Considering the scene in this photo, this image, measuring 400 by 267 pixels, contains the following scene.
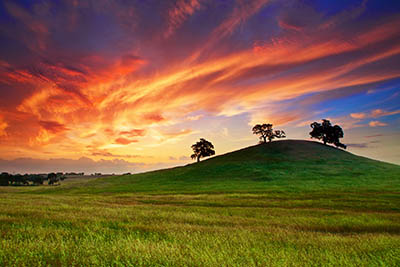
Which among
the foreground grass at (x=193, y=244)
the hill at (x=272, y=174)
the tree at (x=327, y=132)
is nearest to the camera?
the foreground grass at (x=193, y=244)

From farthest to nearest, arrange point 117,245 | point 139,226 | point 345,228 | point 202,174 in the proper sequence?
point 202,174, point 345,228, point 139,226, point 117,245

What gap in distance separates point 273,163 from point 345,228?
2394 inches

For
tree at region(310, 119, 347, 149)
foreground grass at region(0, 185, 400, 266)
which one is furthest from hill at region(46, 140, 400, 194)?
foreground grass at region(0, 185, 400, 266)

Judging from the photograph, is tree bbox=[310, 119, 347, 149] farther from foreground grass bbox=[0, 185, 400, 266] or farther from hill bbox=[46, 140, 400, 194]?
foreground grass bbox=[0, 185, 400, 266]

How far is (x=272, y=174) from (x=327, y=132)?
55865 millimetres

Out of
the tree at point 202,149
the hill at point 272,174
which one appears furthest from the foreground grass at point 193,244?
the tree at point 202,149

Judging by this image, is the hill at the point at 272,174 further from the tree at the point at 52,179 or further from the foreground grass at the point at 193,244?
→ the tree at the point at 52,179

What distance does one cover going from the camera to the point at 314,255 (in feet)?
21.8

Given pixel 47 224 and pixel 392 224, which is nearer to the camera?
pixel 47 224

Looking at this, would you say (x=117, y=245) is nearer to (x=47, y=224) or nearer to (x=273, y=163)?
(x=47, y=224)

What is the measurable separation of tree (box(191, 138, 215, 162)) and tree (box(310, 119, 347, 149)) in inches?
1606

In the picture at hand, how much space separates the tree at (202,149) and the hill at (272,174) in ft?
61.1

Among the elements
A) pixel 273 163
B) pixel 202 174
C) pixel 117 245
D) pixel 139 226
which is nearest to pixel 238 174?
pixel 202 174

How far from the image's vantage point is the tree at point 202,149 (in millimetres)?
103438
